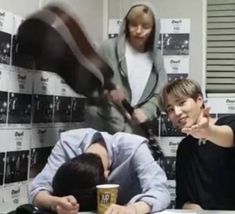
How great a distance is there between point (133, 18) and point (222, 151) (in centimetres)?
73

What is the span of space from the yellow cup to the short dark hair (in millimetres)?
74

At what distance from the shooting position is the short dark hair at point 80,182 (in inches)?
57.4

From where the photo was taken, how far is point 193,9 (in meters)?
2.28

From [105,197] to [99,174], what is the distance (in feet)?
0.45

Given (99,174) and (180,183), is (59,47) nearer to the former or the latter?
(99,174)

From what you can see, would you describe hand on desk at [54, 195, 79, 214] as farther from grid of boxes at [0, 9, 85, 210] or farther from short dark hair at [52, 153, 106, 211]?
grid of boxes at [0, 9, 85, 210]

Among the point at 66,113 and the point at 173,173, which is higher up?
the point at 66,113

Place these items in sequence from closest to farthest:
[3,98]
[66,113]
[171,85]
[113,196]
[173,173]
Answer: [113,196]
[3,98]
[171,85]
[66,113]
[173,173]

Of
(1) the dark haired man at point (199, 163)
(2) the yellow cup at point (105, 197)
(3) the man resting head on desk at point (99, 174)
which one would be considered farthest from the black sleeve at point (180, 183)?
(2) the yellow cup at point (105, 197)

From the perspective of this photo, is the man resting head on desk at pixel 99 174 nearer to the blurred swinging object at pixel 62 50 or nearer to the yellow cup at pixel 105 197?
the yellow cup at pixel 105 197

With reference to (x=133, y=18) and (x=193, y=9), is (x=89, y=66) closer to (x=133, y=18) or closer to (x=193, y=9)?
(x=133, y=18)

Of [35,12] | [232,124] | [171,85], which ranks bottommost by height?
[232,124]

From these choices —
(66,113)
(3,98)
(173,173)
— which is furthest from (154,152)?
(3,98)

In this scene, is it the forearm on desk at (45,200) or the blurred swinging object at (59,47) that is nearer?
the forearm on desk at (45,200)
